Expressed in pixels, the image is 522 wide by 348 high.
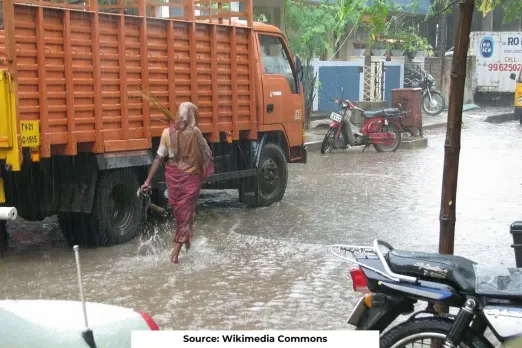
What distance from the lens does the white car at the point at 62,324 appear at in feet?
11.1

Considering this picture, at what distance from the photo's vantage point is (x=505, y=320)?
13.3 ft

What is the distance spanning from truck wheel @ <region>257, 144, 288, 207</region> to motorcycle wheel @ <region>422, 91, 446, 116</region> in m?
17.0

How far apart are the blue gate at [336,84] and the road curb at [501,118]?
4643mm

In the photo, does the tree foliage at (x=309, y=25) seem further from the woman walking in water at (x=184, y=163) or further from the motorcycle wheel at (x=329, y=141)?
the woman walking in water at (x=184, y=163)

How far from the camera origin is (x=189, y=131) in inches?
365

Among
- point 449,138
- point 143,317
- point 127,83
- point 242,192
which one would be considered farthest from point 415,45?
point 143,317

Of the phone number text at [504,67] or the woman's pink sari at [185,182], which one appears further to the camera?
the phone number text at [504,67]

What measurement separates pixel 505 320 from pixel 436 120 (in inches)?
971

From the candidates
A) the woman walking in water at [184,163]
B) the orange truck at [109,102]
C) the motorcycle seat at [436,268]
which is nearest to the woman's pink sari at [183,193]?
the woman walking in water at [184,163]

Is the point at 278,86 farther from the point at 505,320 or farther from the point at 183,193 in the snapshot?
the point at 505,320

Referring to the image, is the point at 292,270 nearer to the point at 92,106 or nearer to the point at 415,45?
the point at 92,106

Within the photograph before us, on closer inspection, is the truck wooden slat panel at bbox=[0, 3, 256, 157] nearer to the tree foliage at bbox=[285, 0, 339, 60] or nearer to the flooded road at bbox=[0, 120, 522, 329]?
the flooded road at bbox=[0, 120, 522, 329]

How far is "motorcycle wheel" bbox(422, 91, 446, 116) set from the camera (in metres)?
29.4

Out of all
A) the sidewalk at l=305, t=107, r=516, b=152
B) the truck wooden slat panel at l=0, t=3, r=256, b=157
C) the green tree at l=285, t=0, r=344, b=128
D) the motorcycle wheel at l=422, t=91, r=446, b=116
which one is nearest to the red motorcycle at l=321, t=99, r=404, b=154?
the sidewalk at l=305, t=107, r=516, b=152
